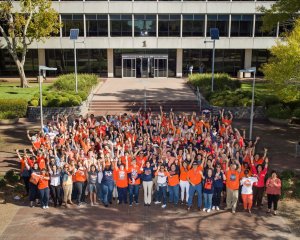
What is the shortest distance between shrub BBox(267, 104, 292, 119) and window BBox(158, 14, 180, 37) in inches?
731

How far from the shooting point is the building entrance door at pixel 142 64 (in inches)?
1640

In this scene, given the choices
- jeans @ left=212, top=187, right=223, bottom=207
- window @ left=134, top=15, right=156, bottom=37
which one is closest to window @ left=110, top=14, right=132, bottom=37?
window @ left=134, top=15, right=156, bottom=37

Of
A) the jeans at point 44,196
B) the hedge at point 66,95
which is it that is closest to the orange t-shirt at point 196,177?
the jeans at point 44,196

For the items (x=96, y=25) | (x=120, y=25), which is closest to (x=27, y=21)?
(x=96, y=25)

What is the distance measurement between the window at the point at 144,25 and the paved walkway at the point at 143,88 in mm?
5016

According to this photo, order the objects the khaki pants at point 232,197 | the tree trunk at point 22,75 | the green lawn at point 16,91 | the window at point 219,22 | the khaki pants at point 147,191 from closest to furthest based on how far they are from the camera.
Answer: the khaki pants at point 232,197 < the khaki pants at point 147,191 < the green lawn at point 16,91 < the tree trunk at point 22,75 < the window at point 219,22

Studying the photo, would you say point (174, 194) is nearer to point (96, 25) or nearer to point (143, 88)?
point (143, 88)

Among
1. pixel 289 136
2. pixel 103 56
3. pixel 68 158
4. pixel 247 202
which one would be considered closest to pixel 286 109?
pixel 289 136

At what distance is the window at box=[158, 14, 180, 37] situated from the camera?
40.5m

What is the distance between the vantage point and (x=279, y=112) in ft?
80.4

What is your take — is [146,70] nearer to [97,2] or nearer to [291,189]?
[97,2]

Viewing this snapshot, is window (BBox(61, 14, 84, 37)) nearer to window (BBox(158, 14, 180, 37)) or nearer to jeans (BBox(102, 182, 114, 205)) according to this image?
window (BBox(158, 14, 180, 37))

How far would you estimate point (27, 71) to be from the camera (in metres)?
43.0

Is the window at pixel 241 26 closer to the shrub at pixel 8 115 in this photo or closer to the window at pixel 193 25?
the window at pixel 193 25
